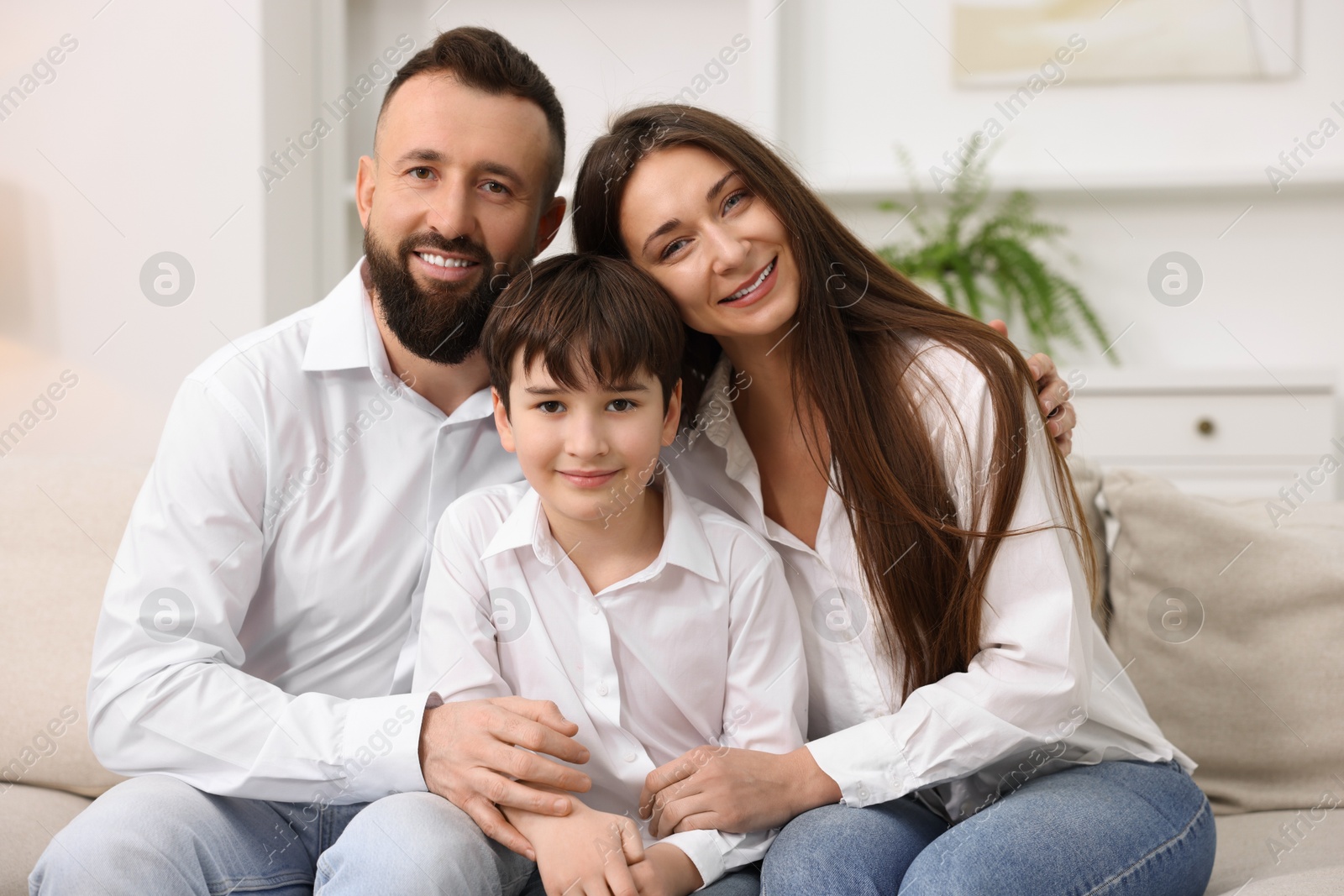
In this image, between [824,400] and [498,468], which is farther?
[498,468]

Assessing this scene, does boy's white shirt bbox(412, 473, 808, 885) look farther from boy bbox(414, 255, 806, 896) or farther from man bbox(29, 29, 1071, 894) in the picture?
man bbox(29, 29, 1071, 894)

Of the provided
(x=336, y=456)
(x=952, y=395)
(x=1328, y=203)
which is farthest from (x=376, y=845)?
(x=1328, y=203)

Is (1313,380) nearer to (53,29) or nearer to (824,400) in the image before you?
(824,400)

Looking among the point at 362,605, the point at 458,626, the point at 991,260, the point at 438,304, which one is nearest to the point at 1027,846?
the point at 458,626

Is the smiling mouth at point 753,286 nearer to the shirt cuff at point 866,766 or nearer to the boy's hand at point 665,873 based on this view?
the shirt cuff at point 866,766

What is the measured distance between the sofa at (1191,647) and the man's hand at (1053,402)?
262 millimetres

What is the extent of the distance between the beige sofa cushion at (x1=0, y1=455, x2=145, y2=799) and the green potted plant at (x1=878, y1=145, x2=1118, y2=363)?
6.88 ft

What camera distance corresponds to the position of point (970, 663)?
1.30 meters

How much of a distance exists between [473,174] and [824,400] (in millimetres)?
591

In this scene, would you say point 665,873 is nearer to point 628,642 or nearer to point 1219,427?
point 628,642

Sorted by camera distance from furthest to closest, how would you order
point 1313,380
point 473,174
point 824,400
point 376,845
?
point 1313,380 < point 473,174 < point 824,400 < point 376,845

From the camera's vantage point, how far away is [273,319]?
2.70 metres

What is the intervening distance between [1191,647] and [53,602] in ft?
5.68

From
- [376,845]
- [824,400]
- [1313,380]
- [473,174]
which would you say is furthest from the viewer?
[1313,380]
